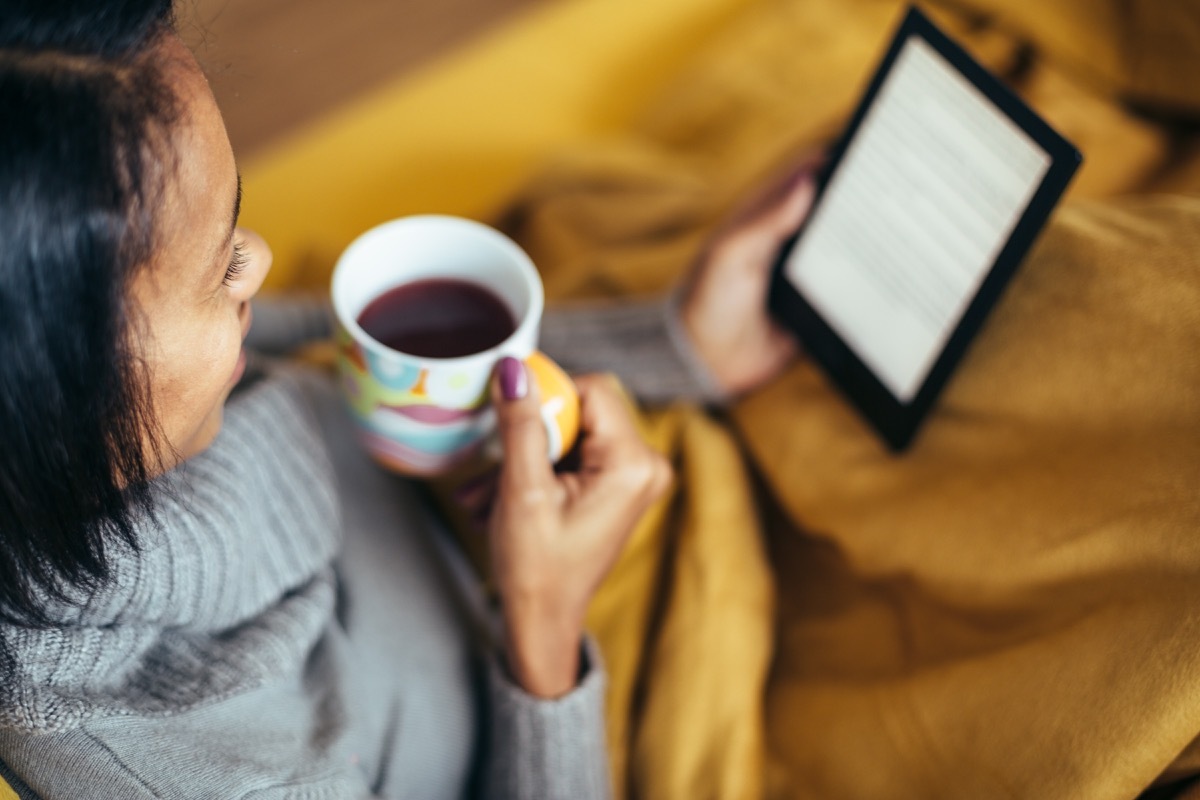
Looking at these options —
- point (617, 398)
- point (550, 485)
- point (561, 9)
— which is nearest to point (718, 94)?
point (561, 9)

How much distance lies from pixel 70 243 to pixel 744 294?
0.58 meters

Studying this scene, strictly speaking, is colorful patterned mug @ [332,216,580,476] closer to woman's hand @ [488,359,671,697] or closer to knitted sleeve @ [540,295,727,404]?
woman's hand @ [488,359,671,697]

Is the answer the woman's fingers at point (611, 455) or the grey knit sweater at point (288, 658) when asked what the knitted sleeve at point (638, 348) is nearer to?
the grey knit sweater at point (288, 658)

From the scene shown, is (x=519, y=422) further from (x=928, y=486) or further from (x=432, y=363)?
(x=928, y=486)

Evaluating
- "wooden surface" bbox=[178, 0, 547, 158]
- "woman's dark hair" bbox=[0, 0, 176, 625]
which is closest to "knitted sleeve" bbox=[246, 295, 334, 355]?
"woman's dark hair" bbox=[0, 0, 176, 625]

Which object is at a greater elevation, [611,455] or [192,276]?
[192,276]

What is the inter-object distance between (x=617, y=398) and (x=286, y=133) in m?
1.14

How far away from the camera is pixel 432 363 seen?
578mm

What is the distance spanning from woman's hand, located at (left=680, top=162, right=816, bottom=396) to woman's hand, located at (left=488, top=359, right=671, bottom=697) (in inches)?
7.0

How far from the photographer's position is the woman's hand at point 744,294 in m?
0.80

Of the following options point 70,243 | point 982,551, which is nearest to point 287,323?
point 70,243

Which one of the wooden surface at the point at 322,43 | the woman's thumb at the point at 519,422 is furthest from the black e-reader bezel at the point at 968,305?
the wooden surface at the point at 322,43

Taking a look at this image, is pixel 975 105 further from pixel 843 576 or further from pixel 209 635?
pixel 209 635

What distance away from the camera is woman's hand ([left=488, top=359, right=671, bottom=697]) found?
60 centimetres
